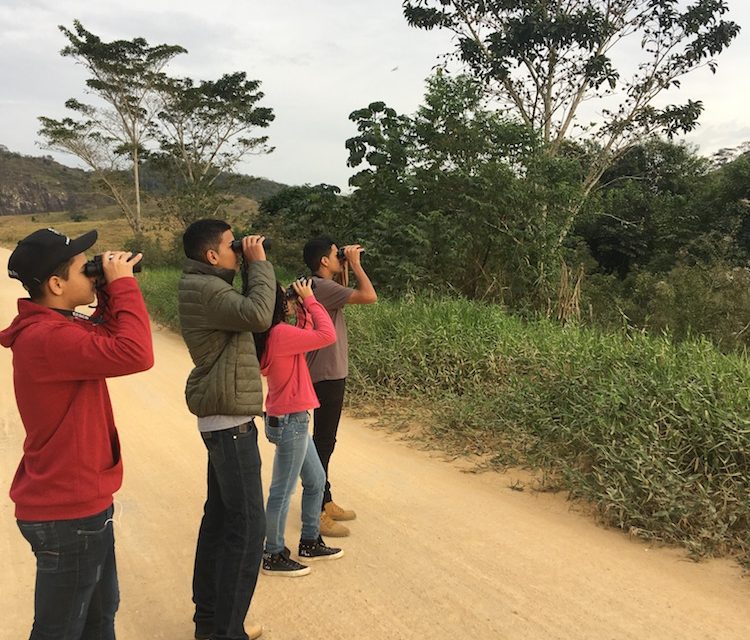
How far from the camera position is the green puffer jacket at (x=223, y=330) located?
7.16 ft

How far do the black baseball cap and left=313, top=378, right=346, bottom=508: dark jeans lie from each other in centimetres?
182

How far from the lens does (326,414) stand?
3.39 meters

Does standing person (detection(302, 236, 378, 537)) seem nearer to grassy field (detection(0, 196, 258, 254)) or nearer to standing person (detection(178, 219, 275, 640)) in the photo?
standing person (detection(178, 219, 275, 640))

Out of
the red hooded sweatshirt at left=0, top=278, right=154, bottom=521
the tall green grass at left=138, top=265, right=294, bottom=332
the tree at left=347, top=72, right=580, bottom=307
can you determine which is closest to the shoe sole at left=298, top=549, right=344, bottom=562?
the red hooded sweatshirt at left=0, top=278, right=154, bottom=521

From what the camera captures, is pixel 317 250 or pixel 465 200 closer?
pixel 317 250

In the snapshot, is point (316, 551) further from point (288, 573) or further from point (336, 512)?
point (336, 512)

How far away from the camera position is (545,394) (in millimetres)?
5012

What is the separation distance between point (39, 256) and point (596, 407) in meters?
3.75

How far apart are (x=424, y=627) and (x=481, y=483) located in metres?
1.81

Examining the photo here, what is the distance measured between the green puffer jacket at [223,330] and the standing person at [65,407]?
1.32 feet

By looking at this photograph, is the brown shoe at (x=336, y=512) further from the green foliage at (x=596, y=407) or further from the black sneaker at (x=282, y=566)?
the green foliage at (x=596, y=407)

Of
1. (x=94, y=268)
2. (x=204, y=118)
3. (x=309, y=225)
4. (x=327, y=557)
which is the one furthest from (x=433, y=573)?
(x=204, y=118)

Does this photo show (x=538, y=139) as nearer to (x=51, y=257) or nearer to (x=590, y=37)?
(x=590, y=37)

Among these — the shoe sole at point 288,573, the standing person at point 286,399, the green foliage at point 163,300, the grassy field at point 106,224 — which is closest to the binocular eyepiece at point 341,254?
the standing person at point 286,399
